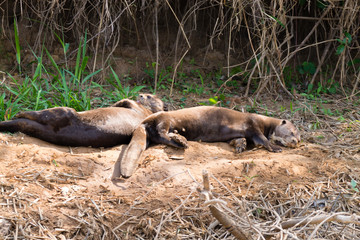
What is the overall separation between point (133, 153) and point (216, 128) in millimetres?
1184

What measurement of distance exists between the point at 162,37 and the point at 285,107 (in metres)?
2.14

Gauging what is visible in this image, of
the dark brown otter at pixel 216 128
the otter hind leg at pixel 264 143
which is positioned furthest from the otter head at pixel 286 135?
the otter hind leg at pixel 264 143

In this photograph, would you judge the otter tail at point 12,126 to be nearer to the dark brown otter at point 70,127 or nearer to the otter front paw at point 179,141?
the dark brown otter at point 70,127

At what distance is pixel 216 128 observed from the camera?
436 cm

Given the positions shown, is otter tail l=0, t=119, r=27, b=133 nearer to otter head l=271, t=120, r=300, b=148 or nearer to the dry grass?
the dry grass

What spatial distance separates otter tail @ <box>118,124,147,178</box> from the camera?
323 cm

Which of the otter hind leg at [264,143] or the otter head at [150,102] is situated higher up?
the otter head at [150,102]

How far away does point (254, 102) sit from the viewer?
5266 millimetres

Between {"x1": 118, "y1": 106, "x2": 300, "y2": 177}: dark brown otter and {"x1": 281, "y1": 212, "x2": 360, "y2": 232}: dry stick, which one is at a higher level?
{"x1": 281, "y1": 212, "x2": 360, "y2": 232}: dry stick

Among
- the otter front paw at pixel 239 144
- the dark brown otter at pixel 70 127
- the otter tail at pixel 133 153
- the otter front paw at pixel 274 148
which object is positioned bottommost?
the otter front paw at pixel 274 148

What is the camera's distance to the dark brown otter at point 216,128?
13.0ft

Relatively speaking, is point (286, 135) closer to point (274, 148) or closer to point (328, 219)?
point (274, 148)

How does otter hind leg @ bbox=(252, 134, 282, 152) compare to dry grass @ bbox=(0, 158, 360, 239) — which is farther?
otter hind leg @ bbox=(252, 134, 282, 152)

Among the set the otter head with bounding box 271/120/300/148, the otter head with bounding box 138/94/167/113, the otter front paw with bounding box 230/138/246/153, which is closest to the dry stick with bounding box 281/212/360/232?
the otter front paw with bounding box 230/138/246/153
